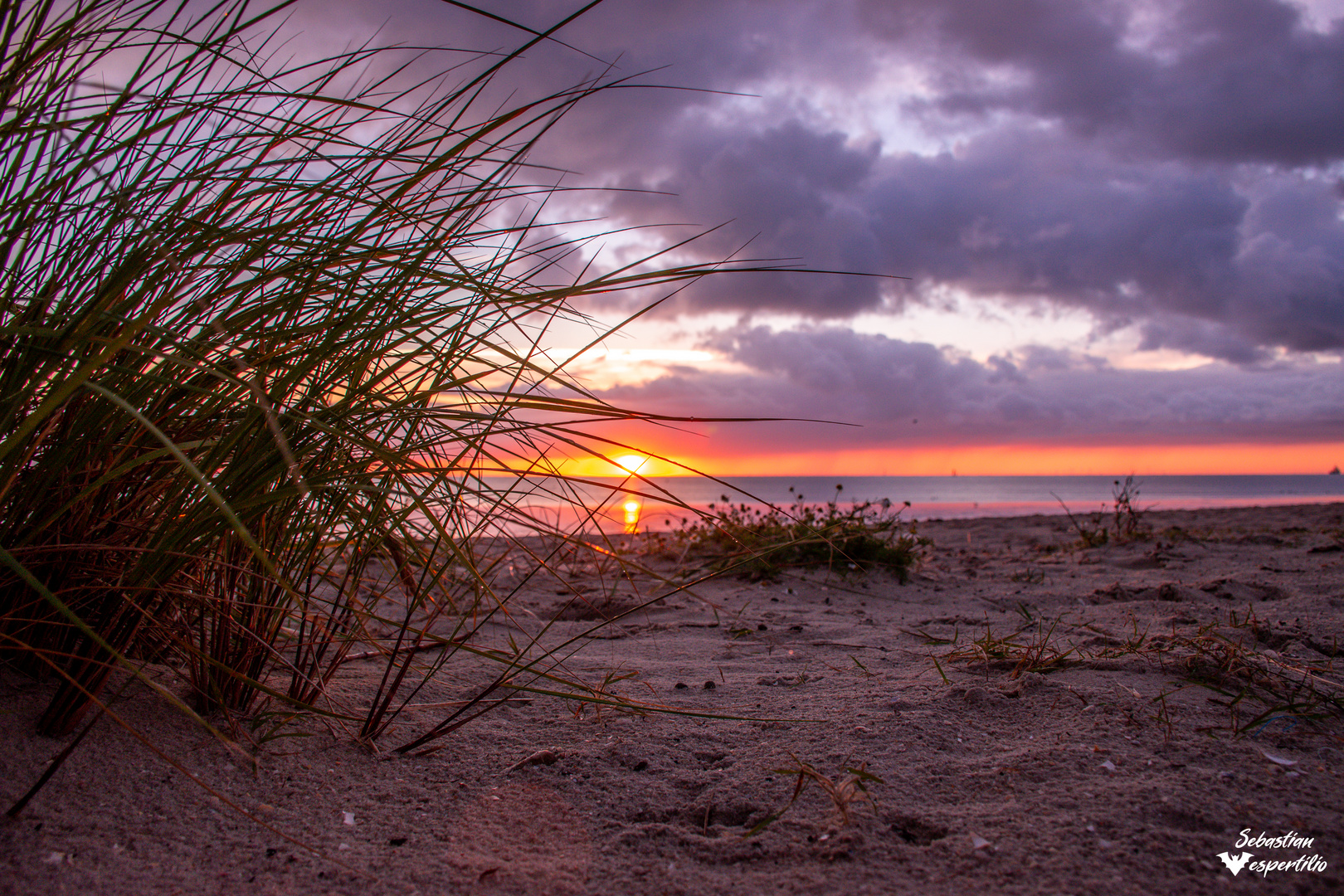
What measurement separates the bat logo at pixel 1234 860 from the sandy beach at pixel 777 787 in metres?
0.01

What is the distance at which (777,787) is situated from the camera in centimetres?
137

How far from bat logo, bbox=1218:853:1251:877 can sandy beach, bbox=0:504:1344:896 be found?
0.01 metres

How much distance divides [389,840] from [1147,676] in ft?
5.82

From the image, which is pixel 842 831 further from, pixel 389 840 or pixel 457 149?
pixel 457 149

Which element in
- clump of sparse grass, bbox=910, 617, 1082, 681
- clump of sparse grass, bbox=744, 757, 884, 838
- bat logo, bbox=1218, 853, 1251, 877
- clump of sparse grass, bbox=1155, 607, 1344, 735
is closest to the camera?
bat logo, bbox=1218, 853, 1251, 877

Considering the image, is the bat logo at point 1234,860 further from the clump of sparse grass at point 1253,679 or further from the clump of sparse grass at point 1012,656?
the clump of sparse grass at point 1012,656

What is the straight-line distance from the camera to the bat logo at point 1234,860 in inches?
41.8

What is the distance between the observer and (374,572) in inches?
156

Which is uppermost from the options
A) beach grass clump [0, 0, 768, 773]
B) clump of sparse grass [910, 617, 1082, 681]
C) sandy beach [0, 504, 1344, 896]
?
beach grass clump [0, 0, 768, 773]

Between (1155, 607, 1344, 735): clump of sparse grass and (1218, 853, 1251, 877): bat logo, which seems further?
(1155, 607, 1344, 735): clump of sparse grass

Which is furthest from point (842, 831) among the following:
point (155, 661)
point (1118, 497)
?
point (1118, 497)

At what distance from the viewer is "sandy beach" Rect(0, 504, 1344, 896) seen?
108 centimetres

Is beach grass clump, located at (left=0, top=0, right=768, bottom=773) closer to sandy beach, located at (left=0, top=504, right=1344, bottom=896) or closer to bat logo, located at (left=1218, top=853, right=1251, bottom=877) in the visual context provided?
sandy beach, located at (left=0, top=504, right=1344, bottom=896)

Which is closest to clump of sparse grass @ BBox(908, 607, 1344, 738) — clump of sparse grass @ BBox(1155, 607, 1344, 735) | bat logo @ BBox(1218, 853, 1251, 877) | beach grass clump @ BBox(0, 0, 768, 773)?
clump of sparse grass @ BBox(1155, 607, 1344, 735)
